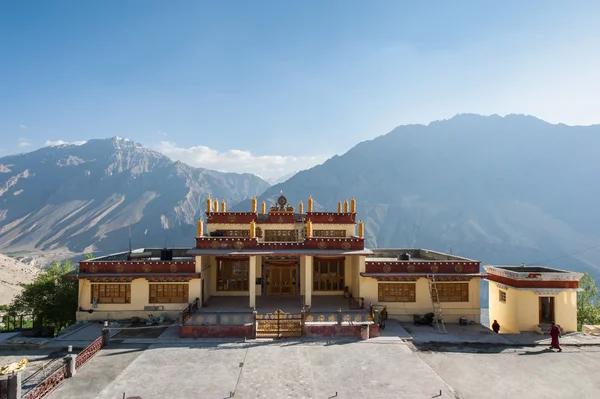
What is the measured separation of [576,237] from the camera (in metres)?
153

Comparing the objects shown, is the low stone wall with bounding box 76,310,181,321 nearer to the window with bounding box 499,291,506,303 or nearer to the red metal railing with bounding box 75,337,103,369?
the red metal railing with bounding box 75,337,103,369

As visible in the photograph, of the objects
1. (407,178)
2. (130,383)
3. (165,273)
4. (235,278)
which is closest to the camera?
(130,383)

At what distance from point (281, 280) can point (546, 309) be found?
16.9 meters

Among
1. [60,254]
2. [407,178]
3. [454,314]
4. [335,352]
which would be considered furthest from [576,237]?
[60,254]

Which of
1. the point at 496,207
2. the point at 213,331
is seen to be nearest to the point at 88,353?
the point at 213,331

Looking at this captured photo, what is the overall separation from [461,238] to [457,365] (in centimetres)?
15277

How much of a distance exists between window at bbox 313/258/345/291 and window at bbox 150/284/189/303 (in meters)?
9.13

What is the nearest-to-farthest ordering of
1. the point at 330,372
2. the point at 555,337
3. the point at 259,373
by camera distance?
the point at 259,373 < the point at 330,372 < the point at 555,337

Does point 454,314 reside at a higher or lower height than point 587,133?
lower

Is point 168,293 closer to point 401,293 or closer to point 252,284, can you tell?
point 252,284

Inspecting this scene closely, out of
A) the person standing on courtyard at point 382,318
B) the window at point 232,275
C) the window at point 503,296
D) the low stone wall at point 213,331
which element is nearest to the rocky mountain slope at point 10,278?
the window at point 232,275

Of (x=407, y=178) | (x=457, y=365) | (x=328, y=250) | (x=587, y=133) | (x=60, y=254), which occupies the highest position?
(x=587, y=133)

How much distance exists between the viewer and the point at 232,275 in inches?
1014

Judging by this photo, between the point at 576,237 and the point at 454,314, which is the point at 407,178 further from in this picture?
the point at 454,314
